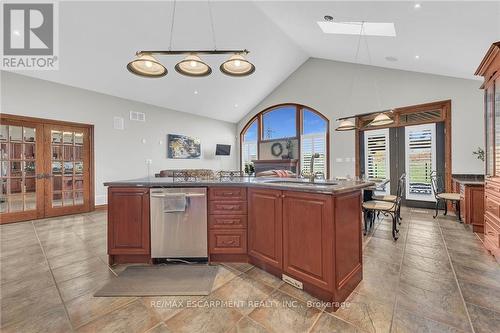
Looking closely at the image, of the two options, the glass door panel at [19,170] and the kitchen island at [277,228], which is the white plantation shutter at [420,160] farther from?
the glass door panel at [19,170]

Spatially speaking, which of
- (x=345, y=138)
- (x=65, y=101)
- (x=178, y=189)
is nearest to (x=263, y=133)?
(x=345, y=138)

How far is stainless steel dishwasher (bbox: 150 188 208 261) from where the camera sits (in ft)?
7.43

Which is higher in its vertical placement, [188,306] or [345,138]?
[345,138]

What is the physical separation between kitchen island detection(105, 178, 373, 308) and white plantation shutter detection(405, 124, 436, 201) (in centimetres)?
421

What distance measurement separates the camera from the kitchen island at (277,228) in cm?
163

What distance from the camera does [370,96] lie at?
5.73 m

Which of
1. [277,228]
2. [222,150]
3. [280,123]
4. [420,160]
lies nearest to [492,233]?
[277,228]

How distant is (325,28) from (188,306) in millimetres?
5127

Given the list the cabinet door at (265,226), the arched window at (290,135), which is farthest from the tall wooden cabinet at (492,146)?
the arched window at (290,135)

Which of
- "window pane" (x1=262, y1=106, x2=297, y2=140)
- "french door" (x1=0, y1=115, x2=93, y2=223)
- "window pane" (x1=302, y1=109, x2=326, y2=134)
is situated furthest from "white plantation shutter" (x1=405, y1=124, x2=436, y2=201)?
"french door" (x1=0, y1=115, x2=93, y2=223)

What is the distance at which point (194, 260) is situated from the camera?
95.7 inches

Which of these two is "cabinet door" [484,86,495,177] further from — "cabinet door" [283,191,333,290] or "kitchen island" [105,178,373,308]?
"cabinet door" [283,191,333,290]

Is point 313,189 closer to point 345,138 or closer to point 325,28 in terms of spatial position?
point 325,28

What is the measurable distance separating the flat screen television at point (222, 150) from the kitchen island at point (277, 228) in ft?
19.7
